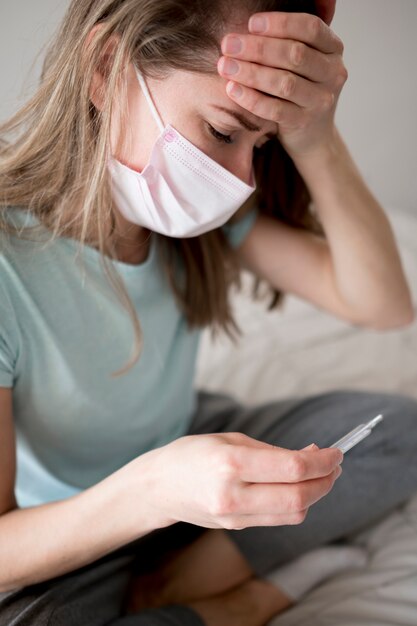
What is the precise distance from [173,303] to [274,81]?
1.29ft

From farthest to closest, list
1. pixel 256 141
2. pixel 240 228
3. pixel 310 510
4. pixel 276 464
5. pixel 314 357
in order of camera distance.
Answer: pixel 314 357, pixel 240 228, pixel 310 510, pixel 256 141, pixel 276 464

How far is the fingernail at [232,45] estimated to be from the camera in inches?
24.6

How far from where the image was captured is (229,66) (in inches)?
24.8

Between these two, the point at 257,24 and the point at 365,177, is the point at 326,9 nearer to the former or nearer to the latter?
the point at 257,24

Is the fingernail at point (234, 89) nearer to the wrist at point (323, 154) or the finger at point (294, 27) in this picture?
the finger at point (294, 27)

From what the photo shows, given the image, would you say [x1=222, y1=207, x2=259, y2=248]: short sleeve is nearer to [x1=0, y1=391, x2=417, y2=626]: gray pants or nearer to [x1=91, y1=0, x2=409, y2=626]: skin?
[x1=91, y1=0, x2=409, y2=626]: skin

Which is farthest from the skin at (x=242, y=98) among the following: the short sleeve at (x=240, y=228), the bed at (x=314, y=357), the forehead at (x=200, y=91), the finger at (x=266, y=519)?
the bed at (x=314, y=357)

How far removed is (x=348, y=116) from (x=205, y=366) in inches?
24.5

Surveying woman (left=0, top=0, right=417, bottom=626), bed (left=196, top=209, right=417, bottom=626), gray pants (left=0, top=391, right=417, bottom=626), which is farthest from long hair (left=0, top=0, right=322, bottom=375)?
bed (left=196, top=209, right=417, bottom=626)

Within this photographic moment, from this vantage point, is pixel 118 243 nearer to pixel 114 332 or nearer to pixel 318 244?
pixel 114 332

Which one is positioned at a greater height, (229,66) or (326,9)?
(326,9)

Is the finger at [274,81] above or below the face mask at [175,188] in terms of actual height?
above

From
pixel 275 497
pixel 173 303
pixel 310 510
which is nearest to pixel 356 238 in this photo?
pixel 173 303

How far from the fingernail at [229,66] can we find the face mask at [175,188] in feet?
0.27
